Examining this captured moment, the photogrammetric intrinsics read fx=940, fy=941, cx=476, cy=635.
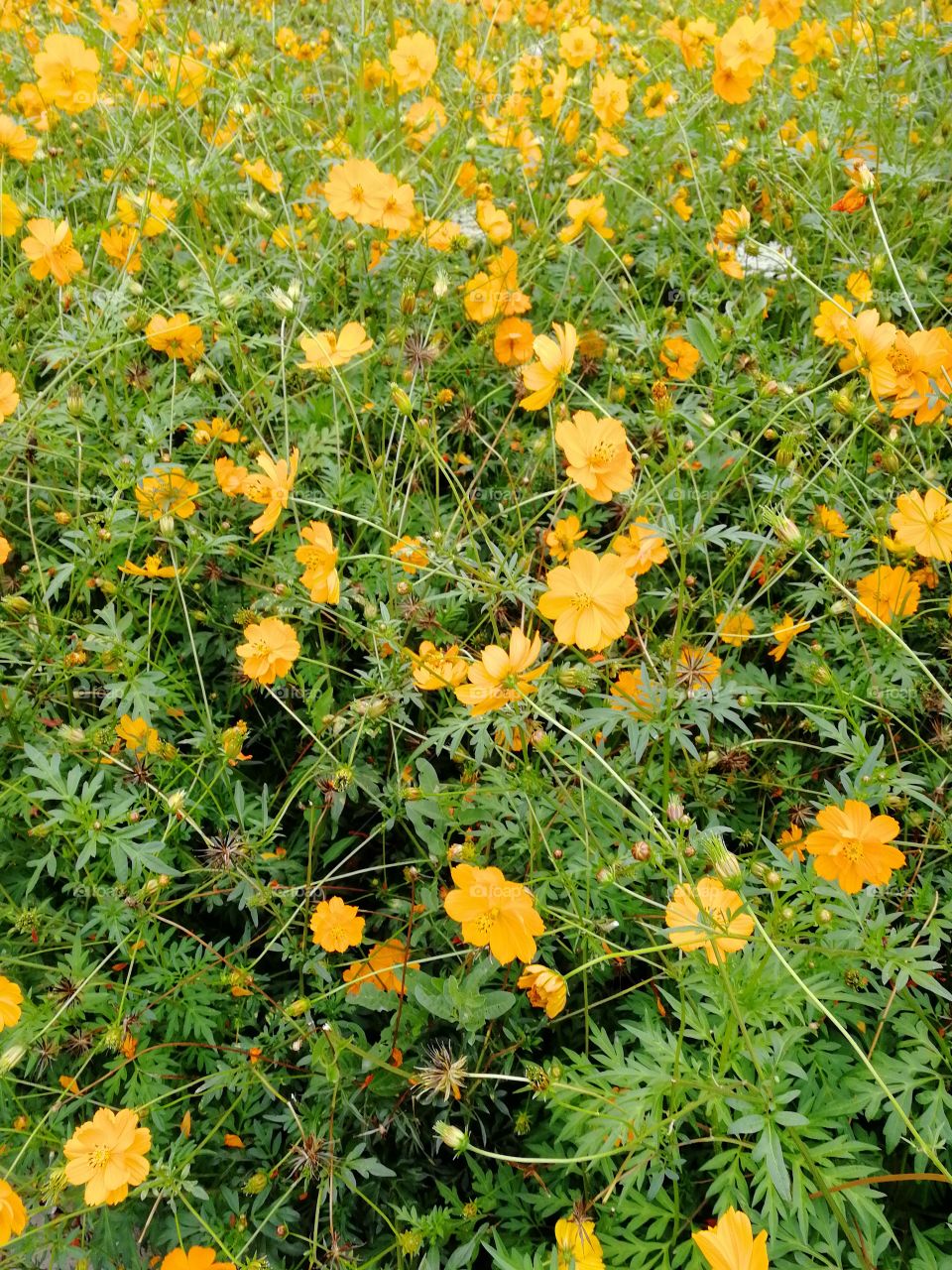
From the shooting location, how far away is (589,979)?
134 cm

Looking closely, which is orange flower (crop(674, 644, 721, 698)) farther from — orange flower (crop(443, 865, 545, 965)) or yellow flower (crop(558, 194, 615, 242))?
yellow flower (crop(558, 194, 615, 242))

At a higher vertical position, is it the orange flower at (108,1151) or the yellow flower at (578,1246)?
the yellow flower at (578,1246)

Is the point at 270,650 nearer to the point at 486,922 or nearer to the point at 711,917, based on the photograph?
the point at 486,922

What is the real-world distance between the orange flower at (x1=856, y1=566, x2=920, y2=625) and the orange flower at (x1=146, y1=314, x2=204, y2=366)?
4.09 ft

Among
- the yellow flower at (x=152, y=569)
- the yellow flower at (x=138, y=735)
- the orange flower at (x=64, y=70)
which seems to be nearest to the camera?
the yellow flower at (x=138, y=735)

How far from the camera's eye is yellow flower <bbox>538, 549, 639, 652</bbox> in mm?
1201

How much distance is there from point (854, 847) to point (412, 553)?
75cm

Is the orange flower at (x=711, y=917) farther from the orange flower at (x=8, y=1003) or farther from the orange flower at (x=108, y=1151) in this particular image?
the orange flower at (x=8, y=1003)

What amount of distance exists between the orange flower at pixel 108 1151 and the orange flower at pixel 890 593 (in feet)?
4.03

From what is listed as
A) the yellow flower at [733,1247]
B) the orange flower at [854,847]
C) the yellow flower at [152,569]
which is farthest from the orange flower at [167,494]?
the yellow flower at [733,1247]

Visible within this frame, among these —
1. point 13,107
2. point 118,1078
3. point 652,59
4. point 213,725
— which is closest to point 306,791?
point 213,725

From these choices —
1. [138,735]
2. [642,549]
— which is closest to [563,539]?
[642,549]

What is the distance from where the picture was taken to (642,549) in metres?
1.37

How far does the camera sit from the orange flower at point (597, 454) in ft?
4.31
